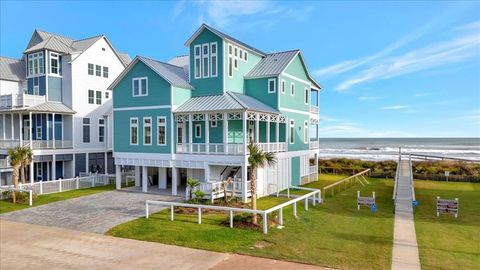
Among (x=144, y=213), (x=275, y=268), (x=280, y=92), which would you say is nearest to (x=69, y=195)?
(x=144, y=213)

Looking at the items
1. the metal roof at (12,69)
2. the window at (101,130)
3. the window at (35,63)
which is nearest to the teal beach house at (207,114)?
the window at (101,130)

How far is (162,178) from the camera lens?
80.3ft

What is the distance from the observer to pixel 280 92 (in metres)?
24.2

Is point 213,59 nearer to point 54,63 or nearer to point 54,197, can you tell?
point 54,197

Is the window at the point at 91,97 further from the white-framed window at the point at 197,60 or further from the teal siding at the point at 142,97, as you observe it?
the white-framed window at the point at 197,60

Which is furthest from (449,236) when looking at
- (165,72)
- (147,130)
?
(165,72)

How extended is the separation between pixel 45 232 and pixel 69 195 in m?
9.02

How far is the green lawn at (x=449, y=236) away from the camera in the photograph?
10039 millimetres

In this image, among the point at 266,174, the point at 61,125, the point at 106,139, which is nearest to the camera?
the point at 266,174

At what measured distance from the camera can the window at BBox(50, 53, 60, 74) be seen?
95.1ft

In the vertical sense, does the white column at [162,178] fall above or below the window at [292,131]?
below

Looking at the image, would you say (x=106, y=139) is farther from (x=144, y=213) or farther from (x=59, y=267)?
(x=59, y=267)

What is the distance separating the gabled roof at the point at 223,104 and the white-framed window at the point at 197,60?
1.69 meters

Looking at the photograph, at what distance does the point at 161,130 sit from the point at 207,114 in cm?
367
